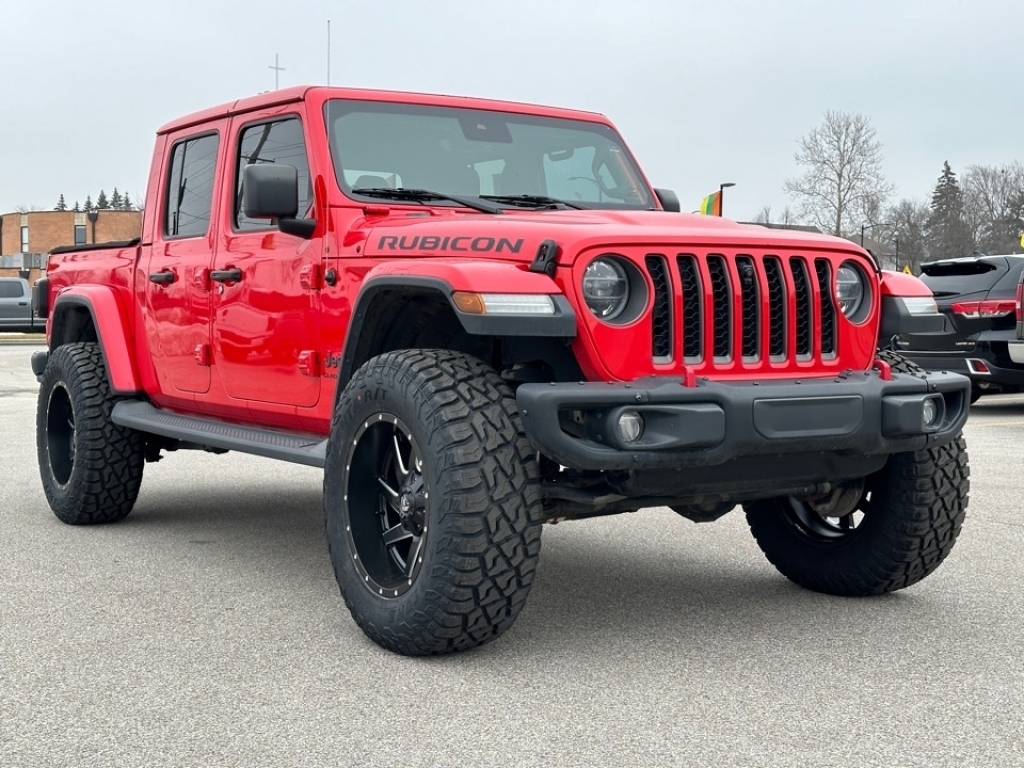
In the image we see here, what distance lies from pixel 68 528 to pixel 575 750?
4361mm

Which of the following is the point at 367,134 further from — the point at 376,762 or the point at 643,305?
the point at 376,762

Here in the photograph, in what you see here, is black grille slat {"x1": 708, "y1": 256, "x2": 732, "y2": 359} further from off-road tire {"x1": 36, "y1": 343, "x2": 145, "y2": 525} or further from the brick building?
the brick building

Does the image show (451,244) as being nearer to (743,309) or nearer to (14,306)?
(743,309)

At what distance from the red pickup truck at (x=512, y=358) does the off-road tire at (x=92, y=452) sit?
21.1 inches

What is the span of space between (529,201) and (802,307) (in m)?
1.37

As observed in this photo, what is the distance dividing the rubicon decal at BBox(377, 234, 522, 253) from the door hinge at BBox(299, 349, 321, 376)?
0.66 metres

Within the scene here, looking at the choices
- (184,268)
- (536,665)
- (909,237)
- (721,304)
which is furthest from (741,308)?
(909,237)

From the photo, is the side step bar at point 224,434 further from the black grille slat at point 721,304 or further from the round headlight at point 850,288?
the round headlight at point 850,288

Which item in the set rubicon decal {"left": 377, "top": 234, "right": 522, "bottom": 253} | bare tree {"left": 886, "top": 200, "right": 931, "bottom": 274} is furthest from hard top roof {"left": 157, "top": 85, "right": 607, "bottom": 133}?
bare tree {"left": 886, "top": 200, "right": 931, "bottom": 274}

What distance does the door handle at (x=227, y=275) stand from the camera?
581cm

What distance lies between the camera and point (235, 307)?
585 cm

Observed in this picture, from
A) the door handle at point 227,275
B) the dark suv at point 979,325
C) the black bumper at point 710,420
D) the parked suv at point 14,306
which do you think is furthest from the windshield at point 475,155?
the parked suv at point 14,306

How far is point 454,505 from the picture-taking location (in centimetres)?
410

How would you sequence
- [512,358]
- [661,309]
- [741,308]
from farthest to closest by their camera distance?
[512,358] → [741,308] → [661,309]
